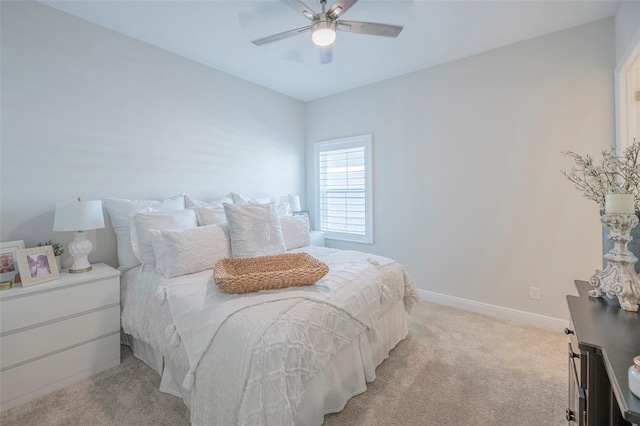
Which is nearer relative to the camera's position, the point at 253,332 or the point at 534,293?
the point at 253,332

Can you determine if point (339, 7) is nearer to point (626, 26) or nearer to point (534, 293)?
point (626, 26)

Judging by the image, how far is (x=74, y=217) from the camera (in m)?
2.05

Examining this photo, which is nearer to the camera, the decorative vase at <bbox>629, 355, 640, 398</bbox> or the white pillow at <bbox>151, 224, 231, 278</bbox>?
the decorative vase at <bbox>629, 355, 640, 398</bbox>

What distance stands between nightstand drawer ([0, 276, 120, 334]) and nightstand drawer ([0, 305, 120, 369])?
2.0 inches

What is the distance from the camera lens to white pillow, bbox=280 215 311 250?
9.46ft

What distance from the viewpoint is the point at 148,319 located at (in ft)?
6.31

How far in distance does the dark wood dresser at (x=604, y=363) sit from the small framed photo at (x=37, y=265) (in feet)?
9.58

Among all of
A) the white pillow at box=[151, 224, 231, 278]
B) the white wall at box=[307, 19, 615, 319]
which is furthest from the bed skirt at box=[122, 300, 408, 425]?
the white wall at box=[307, 19, 615, 319]

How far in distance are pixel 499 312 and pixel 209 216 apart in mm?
3114

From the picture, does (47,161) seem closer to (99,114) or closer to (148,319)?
(99,114)

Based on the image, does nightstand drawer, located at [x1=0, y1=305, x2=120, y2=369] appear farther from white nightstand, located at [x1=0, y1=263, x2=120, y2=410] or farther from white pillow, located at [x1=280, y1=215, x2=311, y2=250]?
white pillow, located at [x1=280, y1=215, x2=311, y2=250]

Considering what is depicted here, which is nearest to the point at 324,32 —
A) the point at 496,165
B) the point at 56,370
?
the point at 496,165

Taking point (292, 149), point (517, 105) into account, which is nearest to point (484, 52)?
point (517, 105)

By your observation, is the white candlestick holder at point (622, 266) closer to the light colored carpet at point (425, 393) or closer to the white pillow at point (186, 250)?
the light colored carpet at point (425, 393)
